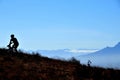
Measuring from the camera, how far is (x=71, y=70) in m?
27.8

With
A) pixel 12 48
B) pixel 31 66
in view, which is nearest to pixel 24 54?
pixel 12 48

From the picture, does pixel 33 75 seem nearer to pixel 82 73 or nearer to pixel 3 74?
pixel 3 74

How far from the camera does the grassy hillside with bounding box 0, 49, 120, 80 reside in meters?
25.0

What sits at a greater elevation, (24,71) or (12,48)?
(12,48)

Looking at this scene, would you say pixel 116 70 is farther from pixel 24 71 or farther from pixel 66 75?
pixel 24 71

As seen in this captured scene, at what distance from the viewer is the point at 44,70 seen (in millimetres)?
26734

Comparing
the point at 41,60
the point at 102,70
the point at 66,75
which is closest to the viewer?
the point at 66,75

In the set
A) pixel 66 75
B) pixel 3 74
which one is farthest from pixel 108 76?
pixel 3 74

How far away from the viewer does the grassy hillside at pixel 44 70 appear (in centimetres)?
2500

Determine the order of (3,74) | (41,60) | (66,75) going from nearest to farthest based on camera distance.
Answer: (3,74), (66,75), (41,60)

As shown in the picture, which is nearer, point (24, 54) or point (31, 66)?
point (31, 66)

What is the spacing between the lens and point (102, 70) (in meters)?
28.0

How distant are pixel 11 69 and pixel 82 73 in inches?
173

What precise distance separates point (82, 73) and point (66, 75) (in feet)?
4.56
